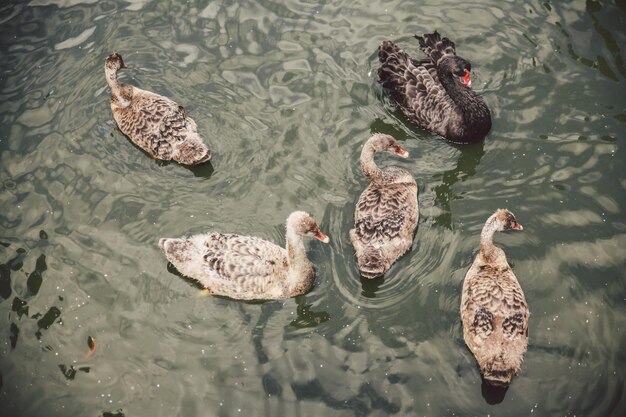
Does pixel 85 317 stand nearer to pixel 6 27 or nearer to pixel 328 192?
pixel 328 192

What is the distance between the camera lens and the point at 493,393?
5914mm

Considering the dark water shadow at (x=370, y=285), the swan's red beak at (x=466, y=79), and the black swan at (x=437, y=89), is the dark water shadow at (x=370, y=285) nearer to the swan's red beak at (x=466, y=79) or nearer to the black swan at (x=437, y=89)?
the black swan at (x=437, y=89)

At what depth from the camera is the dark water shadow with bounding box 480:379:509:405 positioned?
19.3ft

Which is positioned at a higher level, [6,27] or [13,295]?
[6,27]

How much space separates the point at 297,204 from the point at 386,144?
4.50 feet

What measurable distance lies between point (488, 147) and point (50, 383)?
621 centimetres

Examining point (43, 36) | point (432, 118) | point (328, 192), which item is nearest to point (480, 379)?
point (328, 192)

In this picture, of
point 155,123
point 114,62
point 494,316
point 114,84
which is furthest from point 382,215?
point 114,62

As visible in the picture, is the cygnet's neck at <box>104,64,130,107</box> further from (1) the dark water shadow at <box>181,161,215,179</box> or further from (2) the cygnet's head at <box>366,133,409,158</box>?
(2) the cygnet's head at <box>366,133,409,158</box>

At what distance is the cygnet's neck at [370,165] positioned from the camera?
716 cm

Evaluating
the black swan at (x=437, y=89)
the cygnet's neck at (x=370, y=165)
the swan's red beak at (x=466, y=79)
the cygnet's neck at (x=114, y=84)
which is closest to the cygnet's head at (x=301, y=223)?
the cygnet's neck at (x=370, y=165)

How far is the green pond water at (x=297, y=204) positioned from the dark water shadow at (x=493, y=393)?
0.05 meters

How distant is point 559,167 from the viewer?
7.60m

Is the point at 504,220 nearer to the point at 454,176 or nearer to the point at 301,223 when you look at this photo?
the point at 454,176
